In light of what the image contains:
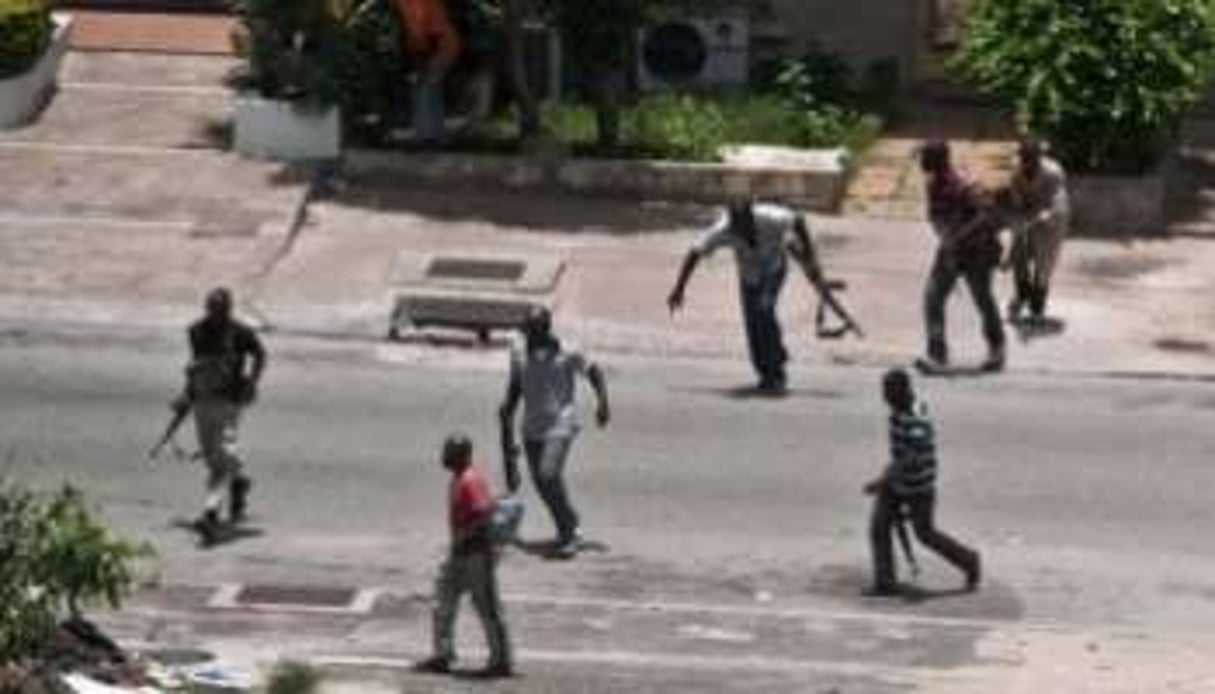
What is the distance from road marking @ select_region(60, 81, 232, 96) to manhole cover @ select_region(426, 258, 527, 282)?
16.1ft

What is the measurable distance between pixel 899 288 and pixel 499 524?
906cm

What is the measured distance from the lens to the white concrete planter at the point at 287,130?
1196 inches

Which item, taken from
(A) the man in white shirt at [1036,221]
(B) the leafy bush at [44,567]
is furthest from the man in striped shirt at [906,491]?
(A) the man in white shirt at [1036,221]

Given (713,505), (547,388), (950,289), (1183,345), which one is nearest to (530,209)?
(950,289)

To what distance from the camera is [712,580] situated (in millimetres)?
21125

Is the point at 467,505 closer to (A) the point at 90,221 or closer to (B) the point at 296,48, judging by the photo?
(A) the point at 90,221

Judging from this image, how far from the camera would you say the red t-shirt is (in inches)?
752

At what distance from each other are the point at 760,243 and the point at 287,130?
6.76 metres

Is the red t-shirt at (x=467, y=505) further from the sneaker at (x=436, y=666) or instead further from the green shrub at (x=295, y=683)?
the green shrub at (x=295, y=683)

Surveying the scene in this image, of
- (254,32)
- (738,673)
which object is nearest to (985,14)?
(254,32)

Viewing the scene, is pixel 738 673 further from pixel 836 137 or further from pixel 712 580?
pixel 836 137

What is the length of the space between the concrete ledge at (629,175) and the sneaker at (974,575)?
8.81 m

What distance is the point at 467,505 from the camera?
19.1 metres

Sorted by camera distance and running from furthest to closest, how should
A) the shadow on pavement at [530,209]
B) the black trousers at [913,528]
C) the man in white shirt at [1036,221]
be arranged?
the shadow on pavement at [530,209] → the man in white shirt at [1036,221] → the black trousers at [913,528]
